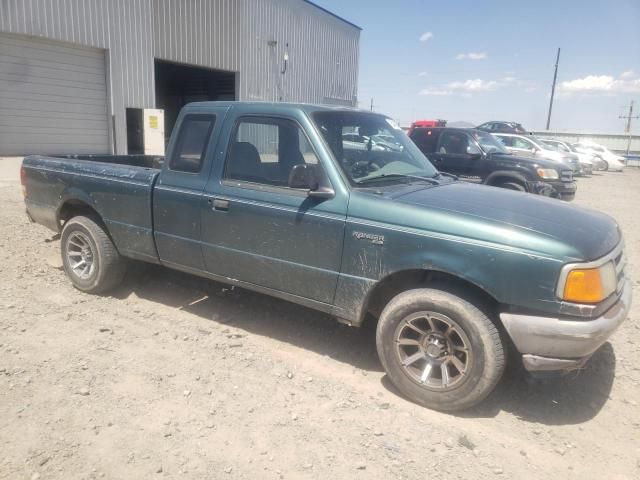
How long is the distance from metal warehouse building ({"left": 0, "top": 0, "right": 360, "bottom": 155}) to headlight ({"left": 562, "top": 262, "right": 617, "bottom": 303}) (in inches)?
624

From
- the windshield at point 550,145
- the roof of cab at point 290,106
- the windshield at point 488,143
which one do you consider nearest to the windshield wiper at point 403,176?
the roof of cab at point 290,106

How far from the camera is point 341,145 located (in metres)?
3.79

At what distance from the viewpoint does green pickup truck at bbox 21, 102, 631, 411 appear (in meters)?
2.92

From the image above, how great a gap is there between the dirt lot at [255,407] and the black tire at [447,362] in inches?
5.5

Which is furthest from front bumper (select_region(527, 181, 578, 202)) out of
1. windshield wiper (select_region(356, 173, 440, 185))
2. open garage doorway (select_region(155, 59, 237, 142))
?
open garage doorway (select_region(155, 59, 237, 142))

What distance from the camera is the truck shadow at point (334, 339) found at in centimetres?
338

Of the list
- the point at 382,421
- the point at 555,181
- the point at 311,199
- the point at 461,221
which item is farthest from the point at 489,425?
the point at 555,181

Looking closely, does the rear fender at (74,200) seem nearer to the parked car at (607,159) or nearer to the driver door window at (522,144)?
the driver door window at (522,144)

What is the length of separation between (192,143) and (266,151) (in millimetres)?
777

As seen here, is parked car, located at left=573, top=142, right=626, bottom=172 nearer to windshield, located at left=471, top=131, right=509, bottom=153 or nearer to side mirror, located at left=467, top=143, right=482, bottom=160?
windshield, located at left=471, top=131, right=509, bottom=153

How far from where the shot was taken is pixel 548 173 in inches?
424

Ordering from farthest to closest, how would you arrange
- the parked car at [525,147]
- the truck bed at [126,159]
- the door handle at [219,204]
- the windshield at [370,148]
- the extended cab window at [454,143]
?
the parked car at [525,147] → the extended cab window at [454,143] → the truck bed at [126,159] → the door handle at [219,204] → the windshield at [370,148]

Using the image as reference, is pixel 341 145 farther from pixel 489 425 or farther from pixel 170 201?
pixel 489 425

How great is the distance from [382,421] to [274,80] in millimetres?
22397
